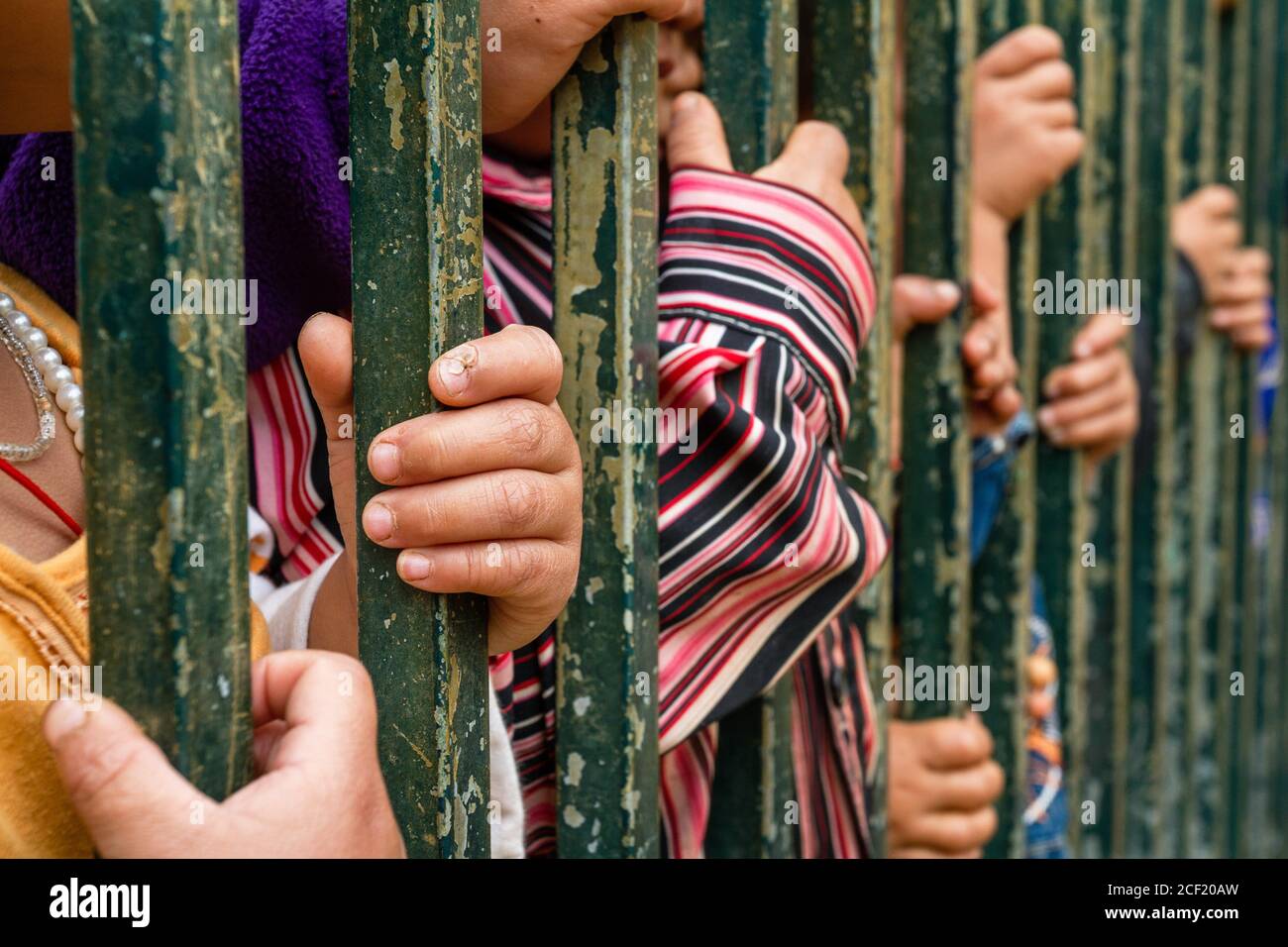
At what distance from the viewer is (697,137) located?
3.41ft

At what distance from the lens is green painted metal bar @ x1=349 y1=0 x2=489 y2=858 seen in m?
0.67

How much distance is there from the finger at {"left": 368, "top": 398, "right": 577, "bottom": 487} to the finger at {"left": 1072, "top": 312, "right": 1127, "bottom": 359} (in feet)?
4.06

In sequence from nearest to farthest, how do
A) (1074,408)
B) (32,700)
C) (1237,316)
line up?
(32,700) → (1074,408) → (1237,316)

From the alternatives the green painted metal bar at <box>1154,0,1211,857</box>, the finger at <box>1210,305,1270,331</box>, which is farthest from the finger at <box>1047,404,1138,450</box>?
the finger at <box>1210,305,1270,331</box>

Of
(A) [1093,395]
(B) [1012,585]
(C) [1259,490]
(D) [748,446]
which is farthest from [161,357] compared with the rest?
(C) [1259,490]

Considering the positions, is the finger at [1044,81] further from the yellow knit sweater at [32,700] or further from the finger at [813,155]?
the yellow knit sweater at [32,700]


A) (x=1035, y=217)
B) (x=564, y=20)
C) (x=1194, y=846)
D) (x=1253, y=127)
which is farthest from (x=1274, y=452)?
(x=564, y=20)

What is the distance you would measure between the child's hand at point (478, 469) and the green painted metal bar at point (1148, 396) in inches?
53.6

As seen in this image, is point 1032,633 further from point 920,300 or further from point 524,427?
point 524,427

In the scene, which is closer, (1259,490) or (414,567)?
(414,567)

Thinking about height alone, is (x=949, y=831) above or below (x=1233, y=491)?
below

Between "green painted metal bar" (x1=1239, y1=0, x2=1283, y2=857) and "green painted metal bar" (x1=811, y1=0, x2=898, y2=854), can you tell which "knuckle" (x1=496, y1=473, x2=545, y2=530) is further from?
"green painted metal bar" (x1=1239, y1=0, x2=1283, y2=857)

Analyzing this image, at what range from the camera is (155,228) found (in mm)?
562

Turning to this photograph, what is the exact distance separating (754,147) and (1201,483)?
1.53 meters
